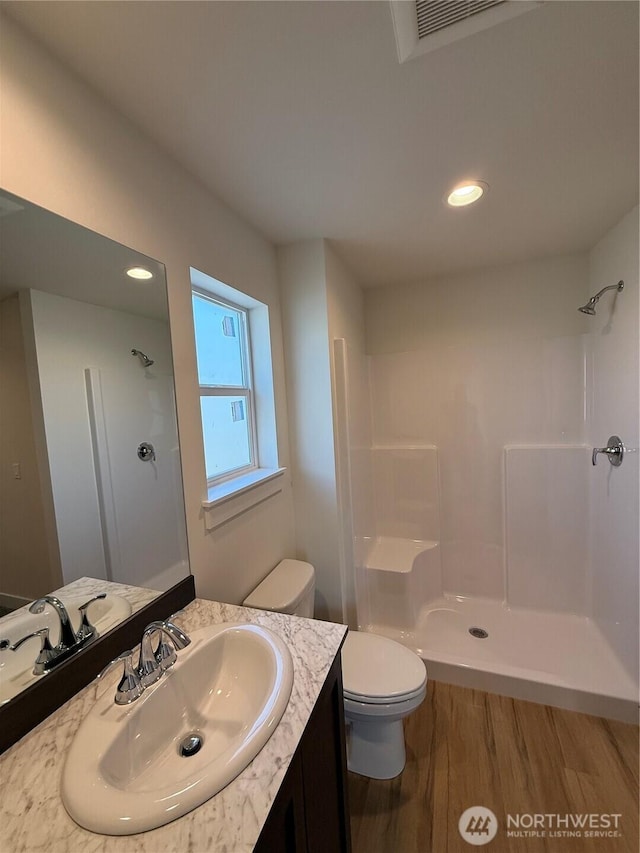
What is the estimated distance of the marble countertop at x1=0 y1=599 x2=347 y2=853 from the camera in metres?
0.52

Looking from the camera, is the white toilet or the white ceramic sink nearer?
the white ceramic sink

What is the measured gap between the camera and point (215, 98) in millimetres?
949

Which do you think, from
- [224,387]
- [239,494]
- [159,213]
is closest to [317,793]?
[239,494]

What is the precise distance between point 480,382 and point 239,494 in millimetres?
1781

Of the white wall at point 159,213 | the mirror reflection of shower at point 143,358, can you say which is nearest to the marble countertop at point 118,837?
the white wall at point 159,213

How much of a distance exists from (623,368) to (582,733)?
1707 millimetres

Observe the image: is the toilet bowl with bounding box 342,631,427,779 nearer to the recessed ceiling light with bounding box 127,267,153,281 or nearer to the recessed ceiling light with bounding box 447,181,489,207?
the recessed ceiling light with bounding box 127,267,153,281

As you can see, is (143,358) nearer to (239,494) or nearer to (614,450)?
(239,494)

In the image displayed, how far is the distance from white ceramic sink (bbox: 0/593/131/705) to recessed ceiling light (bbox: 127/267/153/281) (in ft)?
2.94

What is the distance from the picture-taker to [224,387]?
1.64m

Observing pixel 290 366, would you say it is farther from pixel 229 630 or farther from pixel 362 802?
pixel 362 802

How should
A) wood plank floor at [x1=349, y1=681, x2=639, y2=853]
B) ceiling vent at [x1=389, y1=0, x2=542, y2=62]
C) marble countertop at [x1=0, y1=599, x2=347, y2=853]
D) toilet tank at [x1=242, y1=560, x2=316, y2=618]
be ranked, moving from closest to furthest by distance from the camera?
marble countertop at [x1=0, y1=599, x2=347, y2=853] → ceiling vent at [x1=389, y1=0, x2=542, y2=62] → wood plank floor at [x1=349, y1=681, x2=639, y2=853] → toilet tank at [x1=242, y1=560, x2=316, y2=618]

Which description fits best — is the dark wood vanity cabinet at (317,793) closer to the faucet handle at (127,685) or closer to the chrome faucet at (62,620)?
the faucet handle at (127,685)

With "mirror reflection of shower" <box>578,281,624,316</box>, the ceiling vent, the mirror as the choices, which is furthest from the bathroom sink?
"mirror reflection of shower" <box>578,281,624,316</box>
